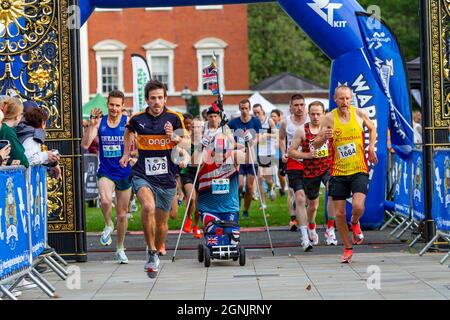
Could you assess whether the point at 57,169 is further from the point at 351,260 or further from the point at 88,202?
the point at 88,202

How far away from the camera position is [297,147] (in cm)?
1505

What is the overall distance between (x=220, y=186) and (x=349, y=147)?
163 cm

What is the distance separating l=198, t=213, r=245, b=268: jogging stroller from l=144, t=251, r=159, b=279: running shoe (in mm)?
837

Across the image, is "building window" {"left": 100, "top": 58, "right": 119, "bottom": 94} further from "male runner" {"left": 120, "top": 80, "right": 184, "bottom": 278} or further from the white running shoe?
"male runner" {"left": 120, "top": 80, "right": 184, "bottom": 278}

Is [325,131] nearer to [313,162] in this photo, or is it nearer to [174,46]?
[313,162]

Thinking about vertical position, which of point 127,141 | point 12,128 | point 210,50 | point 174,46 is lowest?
point 127,141

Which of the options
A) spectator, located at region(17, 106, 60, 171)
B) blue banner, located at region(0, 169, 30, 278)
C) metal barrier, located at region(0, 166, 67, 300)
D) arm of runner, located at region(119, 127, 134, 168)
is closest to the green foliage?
arm of runner, located at region(119, 127, 134, 168)

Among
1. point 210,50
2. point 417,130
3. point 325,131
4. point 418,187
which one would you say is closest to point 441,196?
point 325,131

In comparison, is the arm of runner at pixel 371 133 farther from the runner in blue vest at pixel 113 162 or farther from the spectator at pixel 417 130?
the spectator at pixel 417 130

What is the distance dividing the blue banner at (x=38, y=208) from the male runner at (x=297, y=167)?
164 inches

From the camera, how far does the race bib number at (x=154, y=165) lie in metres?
12.4

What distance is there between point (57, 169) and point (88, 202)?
1531 centimetres
